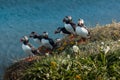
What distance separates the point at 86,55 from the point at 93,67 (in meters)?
0.58

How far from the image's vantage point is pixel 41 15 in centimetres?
1948

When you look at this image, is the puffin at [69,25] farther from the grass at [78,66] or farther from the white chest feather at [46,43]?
the grass at [78,66]

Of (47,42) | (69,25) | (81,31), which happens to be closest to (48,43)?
(47,42)

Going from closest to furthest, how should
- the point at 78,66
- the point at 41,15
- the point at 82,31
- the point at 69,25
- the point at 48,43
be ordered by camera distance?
the point at 78,66
the point at 82,31
the point at 48,43
the point at 69,25
the point at 41,15

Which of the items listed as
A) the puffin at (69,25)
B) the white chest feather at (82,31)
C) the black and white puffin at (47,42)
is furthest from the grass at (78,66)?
the puffin at (69,25)

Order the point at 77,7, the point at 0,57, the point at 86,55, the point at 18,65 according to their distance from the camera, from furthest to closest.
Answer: the point at 77,7 → the point at 0,57 → the point at 18,65 → the point at 86,55

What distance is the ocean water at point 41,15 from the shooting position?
16.5 m

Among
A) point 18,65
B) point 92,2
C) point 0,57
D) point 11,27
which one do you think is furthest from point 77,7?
point 18,65

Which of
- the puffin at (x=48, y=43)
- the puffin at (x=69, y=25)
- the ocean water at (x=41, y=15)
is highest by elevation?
the ocean water at (x=41, y=15)

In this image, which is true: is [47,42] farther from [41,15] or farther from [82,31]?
[41,15]

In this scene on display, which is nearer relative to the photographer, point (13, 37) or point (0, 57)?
point (0, 57)

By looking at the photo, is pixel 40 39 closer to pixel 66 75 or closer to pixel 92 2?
pixel 66 75

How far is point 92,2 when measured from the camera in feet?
70.4

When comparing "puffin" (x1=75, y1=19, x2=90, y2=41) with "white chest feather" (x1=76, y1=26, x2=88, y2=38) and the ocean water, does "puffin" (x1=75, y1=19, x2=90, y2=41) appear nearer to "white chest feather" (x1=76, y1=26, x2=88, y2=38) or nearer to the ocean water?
"white chest feather" (x1=76, y1=26, x2=88, y2=38)
